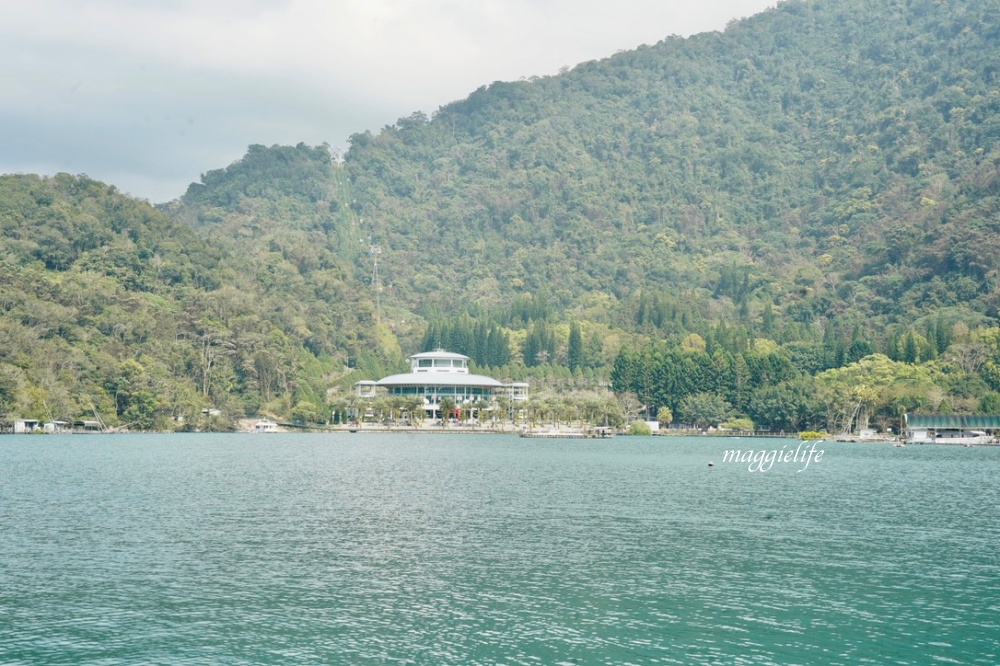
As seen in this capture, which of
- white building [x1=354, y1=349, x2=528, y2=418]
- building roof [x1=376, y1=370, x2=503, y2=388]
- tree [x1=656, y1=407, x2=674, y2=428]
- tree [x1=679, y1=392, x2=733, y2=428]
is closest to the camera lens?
tree [x1=679, y1=392, x2=733, y2=428]

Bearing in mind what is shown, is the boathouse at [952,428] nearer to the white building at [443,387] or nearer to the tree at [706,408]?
the tree at [706,408]

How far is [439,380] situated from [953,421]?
71981 millimetres

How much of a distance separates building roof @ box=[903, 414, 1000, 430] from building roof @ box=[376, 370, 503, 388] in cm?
6214

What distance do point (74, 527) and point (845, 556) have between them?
1144 inches

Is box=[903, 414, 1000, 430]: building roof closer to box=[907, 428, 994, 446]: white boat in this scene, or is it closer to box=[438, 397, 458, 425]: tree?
box=[907, 428, 994, 446]: white boat

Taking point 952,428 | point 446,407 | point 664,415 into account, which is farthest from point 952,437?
point 446,407

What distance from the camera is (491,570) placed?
33.0 m

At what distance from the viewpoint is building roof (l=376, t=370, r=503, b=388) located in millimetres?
156875

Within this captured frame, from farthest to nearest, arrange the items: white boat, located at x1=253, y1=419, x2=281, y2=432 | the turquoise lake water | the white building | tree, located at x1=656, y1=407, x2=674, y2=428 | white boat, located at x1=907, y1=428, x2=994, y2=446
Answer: the white building < tree, located at x1=656, y1=407, x2=674, y2=428 < white boat, located at x1=253, y1=419, x2=281, y2=432 < white boat, located at x1=907, y1=428, x2=994, y2=446 < the turquoise lake water

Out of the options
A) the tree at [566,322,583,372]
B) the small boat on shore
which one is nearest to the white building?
the tree at [566,322,583,372]

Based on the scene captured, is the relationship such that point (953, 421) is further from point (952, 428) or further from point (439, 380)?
point (439, 380)

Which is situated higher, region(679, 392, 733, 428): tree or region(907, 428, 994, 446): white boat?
region(679, 392, 733, 428): tree

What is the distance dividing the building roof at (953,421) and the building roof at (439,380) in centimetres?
6214

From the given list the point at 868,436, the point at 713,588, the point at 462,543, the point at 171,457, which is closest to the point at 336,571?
the point at 462,543
